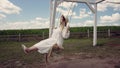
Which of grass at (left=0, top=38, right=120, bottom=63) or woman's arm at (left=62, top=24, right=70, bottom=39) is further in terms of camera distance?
grass at (left=0, top=38, right=120, bottom=63)

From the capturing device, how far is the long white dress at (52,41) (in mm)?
5895

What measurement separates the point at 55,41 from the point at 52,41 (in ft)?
0.25

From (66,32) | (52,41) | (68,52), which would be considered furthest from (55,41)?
(68,52)

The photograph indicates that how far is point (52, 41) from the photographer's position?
6027 millimetres

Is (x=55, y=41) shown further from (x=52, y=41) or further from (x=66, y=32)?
(x=66, y=32)

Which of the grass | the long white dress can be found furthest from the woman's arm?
the grass

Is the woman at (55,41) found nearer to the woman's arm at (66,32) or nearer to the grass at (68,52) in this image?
the woman's arm at (66,32)

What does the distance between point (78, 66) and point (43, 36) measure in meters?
17.4

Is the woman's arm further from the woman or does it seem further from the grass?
the grass

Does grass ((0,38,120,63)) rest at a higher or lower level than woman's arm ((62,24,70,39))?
lower

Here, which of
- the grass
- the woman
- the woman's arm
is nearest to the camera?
the woman

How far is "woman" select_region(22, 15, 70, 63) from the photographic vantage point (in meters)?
5.88

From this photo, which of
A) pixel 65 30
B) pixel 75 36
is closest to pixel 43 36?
pixel 75 36

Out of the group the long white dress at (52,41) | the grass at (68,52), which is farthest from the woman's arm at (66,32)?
the grass at (68,52)
